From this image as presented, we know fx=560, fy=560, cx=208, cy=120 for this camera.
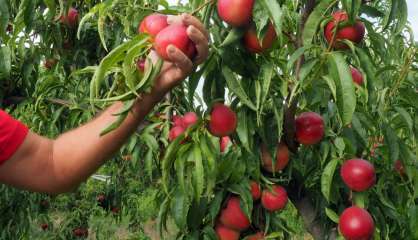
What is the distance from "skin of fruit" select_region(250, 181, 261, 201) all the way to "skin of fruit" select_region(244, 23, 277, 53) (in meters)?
0.48

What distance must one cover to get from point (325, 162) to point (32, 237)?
4.46 meters

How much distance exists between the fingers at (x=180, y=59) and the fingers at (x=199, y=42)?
0.08ft

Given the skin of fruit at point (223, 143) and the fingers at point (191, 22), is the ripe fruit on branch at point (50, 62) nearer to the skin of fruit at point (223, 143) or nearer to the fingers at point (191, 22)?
the skin of fruit at point (223, 143)

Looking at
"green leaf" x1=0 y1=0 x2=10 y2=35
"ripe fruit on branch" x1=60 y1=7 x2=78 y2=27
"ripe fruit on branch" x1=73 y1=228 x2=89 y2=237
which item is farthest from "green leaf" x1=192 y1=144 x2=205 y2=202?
"ripe fruit on branch" x1=73 y1=228 x2=89 y2=237

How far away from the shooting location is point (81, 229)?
4.89 meters

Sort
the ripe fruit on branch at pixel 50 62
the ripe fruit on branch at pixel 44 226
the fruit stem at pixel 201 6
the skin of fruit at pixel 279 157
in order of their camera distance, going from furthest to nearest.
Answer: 1. the ripe fruit on branch at pixel 44 226
2. the ripe fruit on branch at pixel 50 62
3. the skin of fruit at pixel 279 157
4. the fruit stem at pixel 201 6

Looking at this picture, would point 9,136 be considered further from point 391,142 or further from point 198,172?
point 391,142

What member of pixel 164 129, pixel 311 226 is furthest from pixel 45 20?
pixel 311 226

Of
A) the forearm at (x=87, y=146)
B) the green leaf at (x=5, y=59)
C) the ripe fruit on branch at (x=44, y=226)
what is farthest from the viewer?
the ripe fruit on branch at (x=44, y=226)

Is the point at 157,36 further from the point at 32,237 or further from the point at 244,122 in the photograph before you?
the point at 32,237

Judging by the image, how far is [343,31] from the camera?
1052mm

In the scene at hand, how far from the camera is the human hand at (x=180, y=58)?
93 cm

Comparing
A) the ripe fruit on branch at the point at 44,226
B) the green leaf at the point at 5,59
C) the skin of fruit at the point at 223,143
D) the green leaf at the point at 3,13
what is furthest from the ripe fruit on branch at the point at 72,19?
the ripe fruit on branch at the point at 44,226

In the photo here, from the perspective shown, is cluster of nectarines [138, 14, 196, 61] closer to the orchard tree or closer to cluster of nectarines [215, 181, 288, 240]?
the orchard tree
